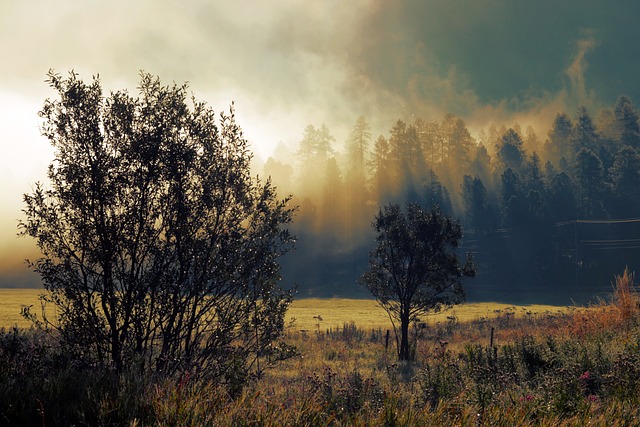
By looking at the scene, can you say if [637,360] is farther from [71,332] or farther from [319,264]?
[319,264]

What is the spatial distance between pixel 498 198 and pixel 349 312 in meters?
81.5

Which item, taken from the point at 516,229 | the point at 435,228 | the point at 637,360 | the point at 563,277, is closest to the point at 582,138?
the point at 516,229

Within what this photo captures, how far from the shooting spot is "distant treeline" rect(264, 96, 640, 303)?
10250 cm

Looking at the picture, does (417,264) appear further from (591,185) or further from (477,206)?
(591,185)

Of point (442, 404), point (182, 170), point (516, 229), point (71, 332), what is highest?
point (516, 229)

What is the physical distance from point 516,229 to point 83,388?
4476 inches

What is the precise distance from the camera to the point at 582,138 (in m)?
145

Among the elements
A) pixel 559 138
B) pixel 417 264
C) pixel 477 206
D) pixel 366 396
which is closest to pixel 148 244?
pixel 366 396

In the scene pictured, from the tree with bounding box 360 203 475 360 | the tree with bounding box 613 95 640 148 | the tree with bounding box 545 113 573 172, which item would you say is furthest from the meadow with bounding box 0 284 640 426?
the tree with bounding box 545 113 573 172

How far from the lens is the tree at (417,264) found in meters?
27.5

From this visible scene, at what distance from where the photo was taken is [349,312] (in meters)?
66.9

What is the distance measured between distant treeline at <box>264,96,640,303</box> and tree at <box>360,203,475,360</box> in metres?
65.5

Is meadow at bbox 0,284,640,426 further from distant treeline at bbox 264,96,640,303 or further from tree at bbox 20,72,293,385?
distant treeline at bbox 264,96,640,303

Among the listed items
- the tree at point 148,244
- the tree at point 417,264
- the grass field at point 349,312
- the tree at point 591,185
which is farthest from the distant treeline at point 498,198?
the tree at point 148,244
